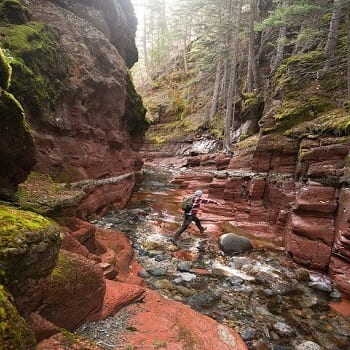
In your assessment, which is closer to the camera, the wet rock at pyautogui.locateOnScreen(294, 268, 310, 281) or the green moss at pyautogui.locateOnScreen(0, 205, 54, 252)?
the green moss at pyautogui.locateOnScreen(0, 205, 54, 252)

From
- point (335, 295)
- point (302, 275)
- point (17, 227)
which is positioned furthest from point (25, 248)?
point (302, 275)

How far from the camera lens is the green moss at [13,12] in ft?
32.2

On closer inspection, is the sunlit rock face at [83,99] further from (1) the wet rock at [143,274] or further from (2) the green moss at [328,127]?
(2) the green moss at [328,127]

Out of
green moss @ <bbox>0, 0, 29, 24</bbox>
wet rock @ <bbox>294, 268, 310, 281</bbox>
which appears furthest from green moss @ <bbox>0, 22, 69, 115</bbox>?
wet rock @ <bbox>294, 268, 310, 281</bbox>

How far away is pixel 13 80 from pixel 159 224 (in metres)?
7.37

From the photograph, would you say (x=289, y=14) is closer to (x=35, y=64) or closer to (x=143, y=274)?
(x=35, y=64)

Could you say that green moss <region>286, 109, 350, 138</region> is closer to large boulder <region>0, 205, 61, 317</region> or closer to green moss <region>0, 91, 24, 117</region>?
green moss <region>0, 91, 24, 117</region>

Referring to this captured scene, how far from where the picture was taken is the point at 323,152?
34.6ft

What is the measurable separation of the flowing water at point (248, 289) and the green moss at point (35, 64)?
192 inches

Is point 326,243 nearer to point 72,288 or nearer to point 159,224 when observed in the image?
point 159,224

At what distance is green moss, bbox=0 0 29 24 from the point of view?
32.2ft

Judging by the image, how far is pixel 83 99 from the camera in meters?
12.1

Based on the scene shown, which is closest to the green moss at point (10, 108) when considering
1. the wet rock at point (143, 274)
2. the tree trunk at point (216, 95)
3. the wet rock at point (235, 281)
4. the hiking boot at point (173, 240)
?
the wet rock at point (143, 274)

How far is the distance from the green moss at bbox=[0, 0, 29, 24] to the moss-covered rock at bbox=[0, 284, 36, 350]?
10.4 metres
